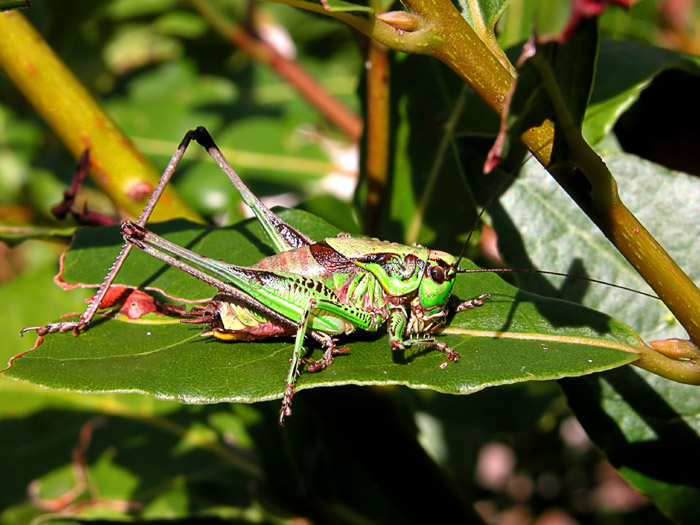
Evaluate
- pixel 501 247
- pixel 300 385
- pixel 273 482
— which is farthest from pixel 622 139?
pixel 273 482

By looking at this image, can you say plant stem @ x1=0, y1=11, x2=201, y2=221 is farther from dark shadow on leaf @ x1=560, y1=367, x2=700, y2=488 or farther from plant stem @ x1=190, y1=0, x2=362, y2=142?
plant stem @ x1=190, y1=0, x2=362, y2=142

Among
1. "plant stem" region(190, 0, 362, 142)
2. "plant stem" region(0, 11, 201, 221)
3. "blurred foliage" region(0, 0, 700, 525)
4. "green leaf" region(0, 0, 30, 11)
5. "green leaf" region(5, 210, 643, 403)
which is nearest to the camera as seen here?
"green leaf" region(0, 0, 30, 11)

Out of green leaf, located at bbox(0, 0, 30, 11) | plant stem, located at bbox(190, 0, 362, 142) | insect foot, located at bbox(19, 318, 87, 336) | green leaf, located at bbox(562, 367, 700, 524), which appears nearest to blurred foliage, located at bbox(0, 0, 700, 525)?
green leaf, located at bbox(562, 367, 700, 524)

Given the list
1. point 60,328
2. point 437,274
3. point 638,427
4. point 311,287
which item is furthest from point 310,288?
point 638,427

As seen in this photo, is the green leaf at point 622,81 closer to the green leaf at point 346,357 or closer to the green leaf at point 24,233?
the green leaf at point 346,357

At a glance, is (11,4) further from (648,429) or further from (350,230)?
(648,429)

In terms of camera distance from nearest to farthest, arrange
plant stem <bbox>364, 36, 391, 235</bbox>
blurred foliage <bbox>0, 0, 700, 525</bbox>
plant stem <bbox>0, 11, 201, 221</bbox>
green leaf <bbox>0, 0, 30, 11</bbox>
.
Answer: green leaf <bbox>0, 0, 30, 11</bbox>, blurred foliage <bbox>0, 0, 700, 525</bbox>, plant stem <bbox>0, 11, 201, 221</bbox>, plant stem <bbox>364, 36, 391, 235</bbox>

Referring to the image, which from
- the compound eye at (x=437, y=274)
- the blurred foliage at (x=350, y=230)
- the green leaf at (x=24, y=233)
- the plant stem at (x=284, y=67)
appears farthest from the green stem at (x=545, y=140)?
the plant stem at (x=284, y=67)

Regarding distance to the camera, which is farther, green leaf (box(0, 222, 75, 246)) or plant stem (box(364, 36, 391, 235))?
plant stem (box(364, 36, 391, 235))
